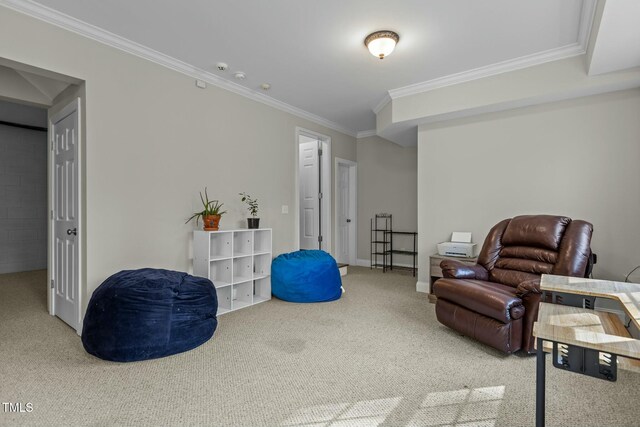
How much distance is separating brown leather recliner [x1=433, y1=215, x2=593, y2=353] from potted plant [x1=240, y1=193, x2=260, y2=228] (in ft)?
7.09

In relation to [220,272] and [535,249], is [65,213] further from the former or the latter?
[535,249]

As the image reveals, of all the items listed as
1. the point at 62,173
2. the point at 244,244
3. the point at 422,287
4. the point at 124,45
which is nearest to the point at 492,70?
the point at 422,287

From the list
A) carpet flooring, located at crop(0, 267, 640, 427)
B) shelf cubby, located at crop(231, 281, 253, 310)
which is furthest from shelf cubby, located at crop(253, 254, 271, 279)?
carpet flooring, located at crop(0, 267, 640, 427)

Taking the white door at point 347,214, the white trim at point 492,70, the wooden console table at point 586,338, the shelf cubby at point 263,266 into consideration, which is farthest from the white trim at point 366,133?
the wooden console table at point 586,338

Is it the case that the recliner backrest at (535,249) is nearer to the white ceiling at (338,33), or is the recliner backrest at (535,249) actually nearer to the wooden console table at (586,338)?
the wooden console table at (586,338)

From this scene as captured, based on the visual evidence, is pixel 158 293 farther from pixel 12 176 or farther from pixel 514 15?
pixel 12 176

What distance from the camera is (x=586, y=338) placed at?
1.19m

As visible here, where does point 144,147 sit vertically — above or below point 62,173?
above

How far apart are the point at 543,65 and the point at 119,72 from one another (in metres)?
4.17

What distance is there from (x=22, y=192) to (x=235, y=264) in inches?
176

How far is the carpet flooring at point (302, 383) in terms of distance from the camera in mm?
1735

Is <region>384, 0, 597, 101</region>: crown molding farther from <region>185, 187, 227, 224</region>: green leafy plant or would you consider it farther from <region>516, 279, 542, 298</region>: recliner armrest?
<region>185, 187, 227, 224</region>: green leafy plant

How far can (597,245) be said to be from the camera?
340cm

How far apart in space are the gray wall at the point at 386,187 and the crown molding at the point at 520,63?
5.87 feet
